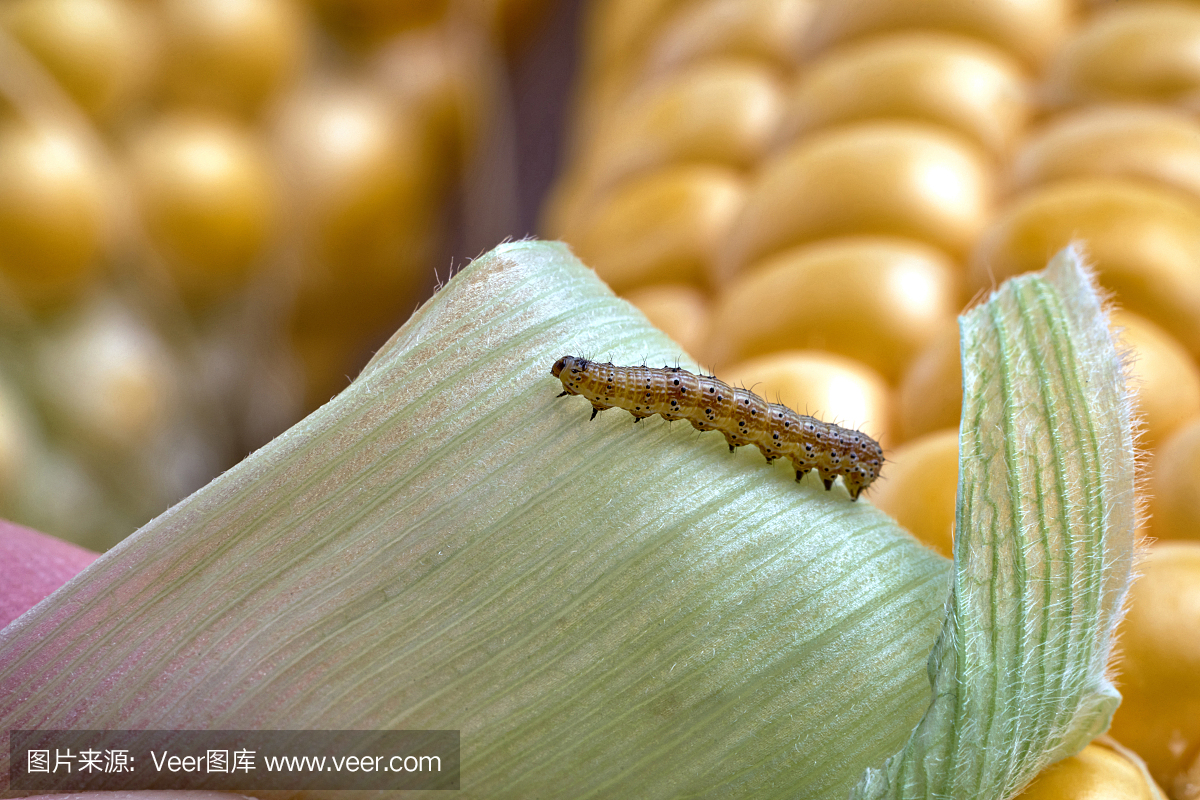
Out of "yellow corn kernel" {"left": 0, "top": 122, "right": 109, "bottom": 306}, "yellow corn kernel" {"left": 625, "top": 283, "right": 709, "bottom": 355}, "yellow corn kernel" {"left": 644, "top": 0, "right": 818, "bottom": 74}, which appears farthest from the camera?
"yellow corn kernel" {"left": 0, "top": 122, "right": 109, "bottom": 306}

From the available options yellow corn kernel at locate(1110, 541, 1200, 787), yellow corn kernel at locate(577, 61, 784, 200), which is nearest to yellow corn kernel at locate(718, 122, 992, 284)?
yellow corn kernel at locate(577, 61, 784, 200)

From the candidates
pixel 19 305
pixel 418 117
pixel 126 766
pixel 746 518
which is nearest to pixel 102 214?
pixel 19 305

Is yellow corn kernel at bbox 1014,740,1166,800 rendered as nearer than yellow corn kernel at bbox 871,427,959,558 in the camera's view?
Yes

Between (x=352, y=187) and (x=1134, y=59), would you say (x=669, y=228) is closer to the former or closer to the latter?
(x=1134, y=59)

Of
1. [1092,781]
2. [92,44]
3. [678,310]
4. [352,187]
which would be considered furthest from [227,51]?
[1092,781]

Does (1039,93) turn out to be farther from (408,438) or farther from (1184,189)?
(408,438)

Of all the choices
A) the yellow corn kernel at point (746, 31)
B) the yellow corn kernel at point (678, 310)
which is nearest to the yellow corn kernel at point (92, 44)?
the yellow corn kernel at point (746, 31)

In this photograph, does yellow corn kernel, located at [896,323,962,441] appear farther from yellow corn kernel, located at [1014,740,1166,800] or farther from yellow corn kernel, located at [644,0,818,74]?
yellow corn kernel, located at [644,0,818,74]
